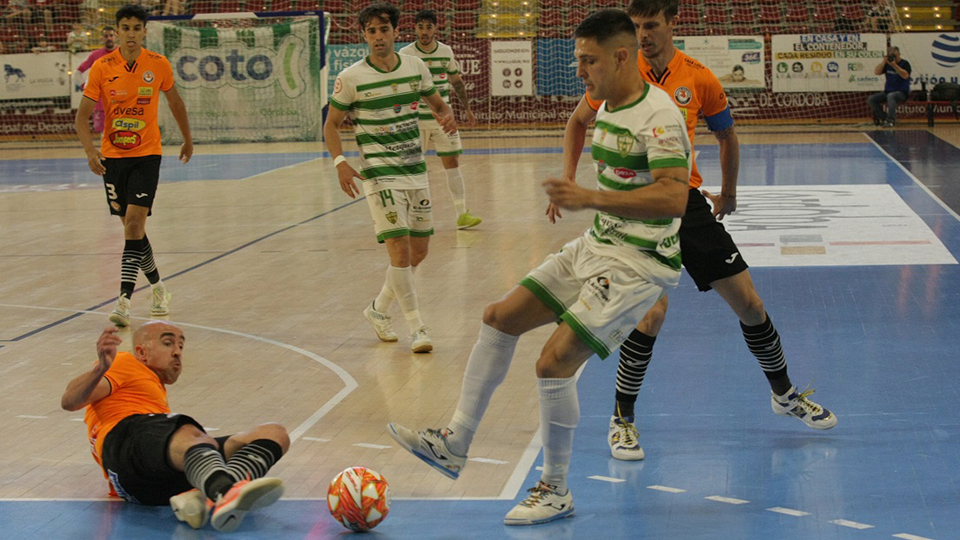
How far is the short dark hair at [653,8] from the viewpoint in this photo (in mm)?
4855

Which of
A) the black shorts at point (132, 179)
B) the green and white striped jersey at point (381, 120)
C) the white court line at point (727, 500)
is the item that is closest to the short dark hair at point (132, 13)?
the black shorts at point (132, 179)

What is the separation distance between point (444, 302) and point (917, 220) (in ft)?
18.2

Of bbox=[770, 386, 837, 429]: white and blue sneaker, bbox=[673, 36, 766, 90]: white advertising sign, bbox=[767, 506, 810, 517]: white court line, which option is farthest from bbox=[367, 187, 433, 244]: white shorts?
bbox=[673, 36, 766, 90]: white advertising sign

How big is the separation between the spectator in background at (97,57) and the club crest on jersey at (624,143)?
15634mm

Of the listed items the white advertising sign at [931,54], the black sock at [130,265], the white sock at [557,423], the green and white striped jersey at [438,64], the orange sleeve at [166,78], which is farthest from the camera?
the white advertising sign at [931,54]

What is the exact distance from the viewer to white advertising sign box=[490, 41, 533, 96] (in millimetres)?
26047

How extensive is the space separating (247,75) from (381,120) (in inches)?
749

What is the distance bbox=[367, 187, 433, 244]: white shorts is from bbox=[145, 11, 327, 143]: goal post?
1798cm

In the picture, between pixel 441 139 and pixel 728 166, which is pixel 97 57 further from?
pixel 728 166

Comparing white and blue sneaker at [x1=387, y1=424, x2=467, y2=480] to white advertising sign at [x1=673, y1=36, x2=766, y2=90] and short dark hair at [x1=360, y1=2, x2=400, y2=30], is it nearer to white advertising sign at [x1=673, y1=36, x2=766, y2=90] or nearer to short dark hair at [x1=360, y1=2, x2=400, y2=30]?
short dark hair at [x1=360, y1=2, x2=400, y2=30]

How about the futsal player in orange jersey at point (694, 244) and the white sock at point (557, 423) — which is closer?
the white sock at point (557, 423)

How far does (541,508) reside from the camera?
404cm

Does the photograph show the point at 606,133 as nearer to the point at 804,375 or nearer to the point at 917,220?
the point at 804,375

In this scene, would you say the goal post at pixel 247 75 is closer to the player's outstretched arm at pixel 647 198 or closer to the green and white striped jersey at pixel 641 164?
the green and white striped jersey at pixel 641 164
